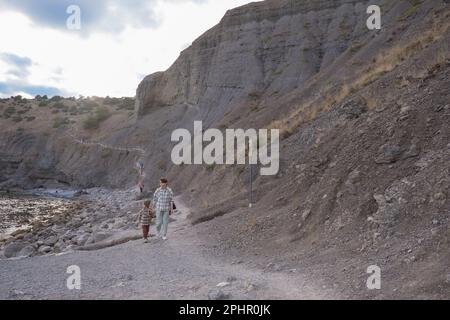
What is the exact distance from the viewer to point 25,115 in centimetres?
7688

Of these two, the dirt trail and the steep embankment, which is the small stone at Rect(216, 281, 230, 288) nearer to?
the dirt trail

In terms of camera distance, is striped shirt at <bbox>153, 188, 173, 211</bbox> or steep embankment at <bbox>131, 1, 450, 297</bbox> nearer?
steep embankment at <bbox>131, 1, 450, 297</bbox>

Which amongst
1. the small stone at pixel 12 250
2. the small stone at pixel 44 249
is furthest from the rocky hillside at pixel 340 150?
the small stone at pixel 12 250

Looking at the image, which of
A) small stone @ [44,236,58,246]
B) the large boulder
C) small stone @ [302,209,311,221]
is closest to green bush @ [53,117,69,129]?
small stone @ [44,236,58,246]

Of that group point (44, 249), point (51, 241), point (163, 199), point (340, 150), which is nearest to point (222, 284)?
point (163, 199)

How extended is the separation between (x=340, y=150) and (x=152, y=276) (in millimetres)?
6436

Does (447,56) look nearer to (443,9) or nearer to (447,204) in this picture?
(447,204)

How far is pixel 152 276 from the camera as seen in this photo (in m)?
9.41

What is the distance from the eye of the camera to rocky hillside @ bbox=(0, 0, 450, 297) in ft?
28.0

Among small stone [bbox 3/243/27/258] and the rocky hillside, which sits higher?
the rocky hillside

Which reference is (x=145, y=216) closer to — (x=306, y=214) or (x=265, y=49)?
(x=306, y=214)

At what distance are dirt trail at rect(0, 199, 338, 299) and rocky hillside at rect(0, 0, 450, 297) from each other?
747mm
